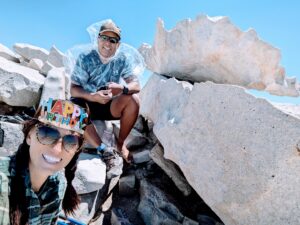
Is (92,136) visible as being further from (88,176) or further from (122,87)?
(122,87)

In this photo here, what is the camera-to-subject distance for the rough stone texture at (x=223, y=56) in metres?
4.79

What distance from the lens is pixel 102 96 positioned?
4.16m

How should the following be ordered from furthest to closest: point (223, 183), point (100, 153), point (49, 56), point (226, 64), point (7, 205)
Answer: point (49, 56), point (226, 64), point (100, 153), point (223, 183), point (7, 205)

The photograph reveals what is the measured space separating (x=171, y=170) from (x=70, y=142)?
8.36ft

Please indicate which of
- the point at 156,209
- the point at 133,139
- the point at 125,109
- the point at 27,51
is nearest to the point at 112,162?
the point at 125,109

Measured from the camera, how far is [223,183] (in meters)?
3.06

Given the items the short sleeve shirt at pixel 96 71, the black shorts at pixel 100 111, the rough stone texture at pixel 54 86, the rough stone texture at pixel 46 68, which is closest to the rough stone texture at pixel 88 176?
the black shorts at pixel 100 111

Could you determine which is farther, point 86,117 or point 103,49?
point 103,49

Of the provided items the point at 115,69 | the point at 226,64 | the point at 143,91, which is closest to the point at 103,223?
the point at 115,69

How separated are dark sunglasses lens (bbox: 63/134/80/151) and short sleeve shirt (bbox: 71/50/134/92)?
2443mm

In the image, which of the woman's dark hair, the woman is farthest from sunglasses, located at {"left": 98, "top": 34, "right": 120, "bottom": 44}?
the woman's dark hair

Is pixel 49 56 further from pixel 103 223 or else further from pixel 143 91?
pixel 103 223

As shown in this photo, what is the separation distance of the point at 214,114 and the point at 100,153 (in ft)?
6.09

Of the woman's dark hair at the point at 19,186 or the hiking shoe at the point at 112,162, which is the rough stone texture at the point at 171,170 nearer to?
the hiking shoe at the point at 112,162
